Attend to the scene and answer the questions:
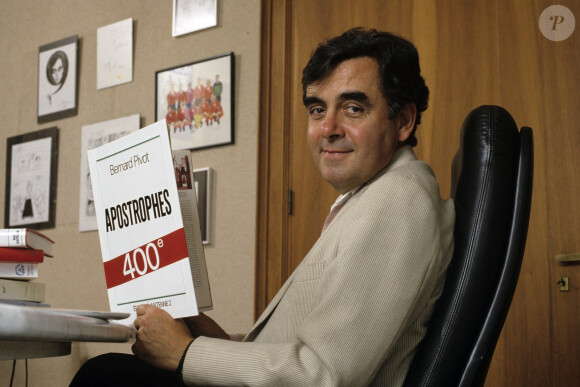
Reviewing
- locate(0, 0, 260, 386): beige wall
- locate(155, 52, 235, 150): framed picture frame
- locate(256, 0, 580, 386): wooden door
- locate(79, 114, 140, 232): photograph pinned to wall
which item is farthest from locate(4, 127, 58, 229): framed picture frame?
locate(256, 0, 580, 386): wooden door

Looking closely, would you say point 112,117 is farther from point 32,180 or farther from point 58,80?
point 32,180

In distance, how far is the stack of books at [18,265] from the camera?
3.36 ft

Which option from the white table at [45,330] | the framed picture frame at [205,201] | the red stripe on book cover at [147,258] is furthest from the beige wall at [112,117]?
the white table at [45,330]

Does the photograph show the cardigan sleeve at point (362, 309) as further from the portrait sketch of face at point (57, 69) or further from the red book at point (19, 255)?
the portrait sketch of face at point (57, 69)

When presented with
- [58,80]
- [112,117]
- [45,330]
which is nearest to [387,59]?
[45,330]

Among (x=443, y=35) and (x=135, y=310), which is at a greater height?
(x=443, y=35)

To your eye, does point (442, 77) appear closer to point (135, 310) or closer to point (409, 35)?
point (409, 35)

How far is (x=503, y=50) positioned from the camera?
2.13 metres

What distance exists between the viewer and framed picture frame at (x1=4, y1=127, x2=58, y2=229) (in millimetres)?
3258

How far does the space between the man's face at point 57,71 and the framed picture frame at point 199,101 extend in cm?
69

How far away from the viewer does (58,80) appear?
3326 millimetres

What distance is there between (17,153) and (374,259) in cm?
292

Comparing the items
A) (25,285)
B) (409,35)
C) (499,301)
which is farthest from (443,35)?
(25,285)

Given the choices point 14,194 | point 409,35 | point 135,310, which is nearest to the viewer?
point 135,310
